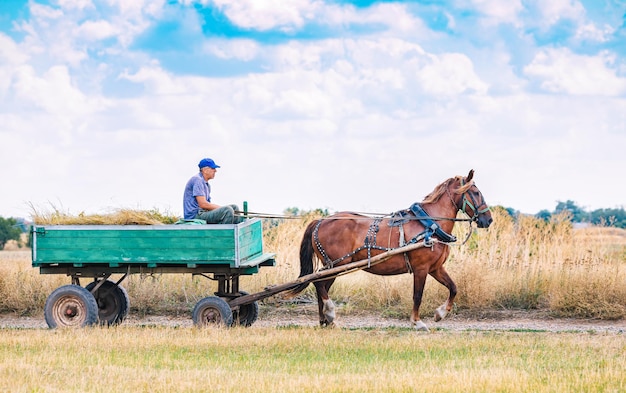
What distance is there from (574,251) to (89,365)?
1033 centimetres

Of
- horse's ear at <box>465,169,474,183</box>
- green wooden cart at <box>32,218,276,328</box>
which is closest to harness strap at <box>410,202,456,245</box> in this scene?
horse's ear at <box>465,169,474,183</box>

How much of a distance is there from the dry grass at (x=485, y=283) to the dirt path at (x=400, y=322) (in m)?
0.28

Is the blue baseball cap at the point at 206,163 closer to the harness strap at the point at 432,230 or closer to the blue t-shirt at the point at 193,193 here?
the blue t-shirt at the point at 193,193

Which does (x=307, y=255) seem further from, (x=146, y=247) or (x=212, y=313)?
(x=146, y=247)

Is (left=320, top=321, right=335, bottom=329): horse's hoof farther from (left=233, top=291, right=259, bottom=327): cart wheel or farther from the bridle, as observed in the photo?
the bridle

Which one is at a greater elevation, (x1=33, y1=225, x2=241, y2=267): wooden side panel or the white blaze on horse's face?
the white blaze on horse's face

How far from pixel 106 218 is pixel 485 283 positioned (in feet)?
20.6

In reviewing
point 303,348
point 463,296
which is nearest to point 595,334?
point 463,296

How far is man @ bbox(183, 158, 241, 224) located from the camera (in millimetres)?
13055

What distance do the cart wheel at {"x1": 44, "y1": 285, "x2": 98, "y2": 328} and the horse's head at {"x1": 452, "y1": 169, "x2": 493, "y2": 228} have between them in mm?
5302

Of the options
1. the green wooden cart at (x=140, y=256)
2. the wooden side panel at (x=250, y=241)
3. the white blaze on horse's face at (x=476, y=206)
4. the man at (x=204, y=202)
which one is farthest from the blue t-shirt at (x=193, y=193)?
the white blaze on horse's face at (x=476, y=206)

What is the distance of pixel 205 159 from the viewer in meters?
13.4

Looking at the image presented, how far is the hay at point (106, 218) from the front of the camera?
13.1m

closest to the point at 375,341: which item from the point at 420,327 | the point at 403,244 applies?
the point at 420,327
